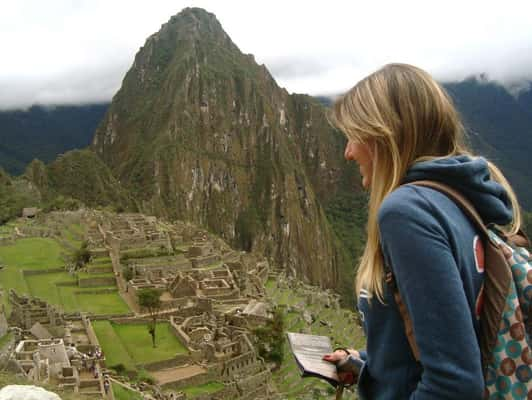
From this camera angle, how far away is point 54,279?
26.9m

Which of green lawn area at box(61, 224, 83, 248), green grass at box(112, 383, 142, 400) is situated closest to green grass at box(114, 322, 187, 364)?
green grass at box(112, 383, 142, 400)

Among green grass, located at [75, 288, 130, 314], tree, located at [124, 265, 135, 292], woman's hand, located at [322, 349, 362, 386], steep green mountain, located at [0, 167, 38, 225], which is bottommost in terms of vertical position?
green grass, located at [75, 288, 130, 314]

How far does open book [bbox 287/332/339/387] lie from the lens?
2.89 m

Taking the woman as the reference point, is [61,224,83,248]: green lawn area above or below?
below

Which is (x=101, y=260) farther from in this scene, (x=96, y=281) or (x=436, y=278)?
(x=436, y=278)

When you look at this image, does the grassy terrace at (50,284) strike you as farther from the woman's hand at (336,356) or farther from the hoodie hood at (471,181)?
the hoodie hood at (471,181)

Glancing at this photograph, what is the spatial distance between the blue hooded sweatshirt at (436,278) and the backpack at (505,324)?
4cm

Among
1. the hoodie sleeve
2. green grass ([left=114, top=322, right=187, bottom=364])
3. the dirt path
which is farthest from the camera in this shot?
green grass ([left=114, top=322, right=187, bottom=364])

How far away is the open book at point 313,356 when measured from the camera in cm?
289

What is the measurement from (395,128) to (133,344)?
18581mm

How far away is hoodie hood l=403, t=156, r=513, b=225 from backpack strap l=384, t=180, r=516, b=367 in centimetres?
3

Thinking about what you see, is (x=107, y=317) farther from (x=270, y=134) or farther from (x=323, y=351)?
(x=270, y=134)

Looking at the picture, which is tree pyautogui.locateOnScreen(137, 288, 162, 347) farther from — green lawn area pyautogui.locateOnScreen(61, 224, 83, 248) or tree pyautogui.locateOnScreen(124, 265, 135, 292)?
Answer: green lawn area pyautogui.locateOnScreen(61, 224, 83, 248)

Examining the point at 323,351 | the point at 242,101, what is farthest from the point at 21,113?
the point at 323,351
